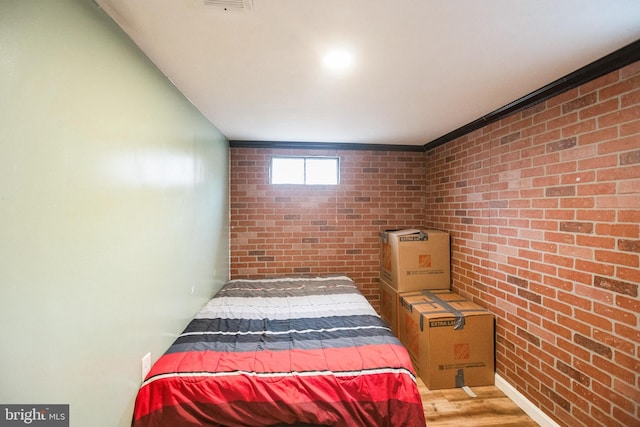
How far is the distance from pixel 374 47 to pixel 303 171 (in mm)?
2118

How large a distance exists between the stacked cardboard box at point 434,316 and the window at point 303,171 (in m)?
1.08

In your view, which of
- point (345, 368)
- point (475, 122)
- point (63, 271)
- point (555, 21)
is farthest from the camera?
point (475, 122)

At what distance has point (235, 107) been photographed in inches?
83.8

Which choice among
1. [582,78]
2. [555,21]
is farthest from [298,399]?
[582,78]

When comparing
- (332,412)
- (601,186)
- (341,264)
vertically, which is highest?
(601,186)

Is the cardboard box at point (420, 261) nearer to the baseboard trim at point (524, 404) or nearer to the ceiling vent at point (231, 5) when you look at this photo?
the baseboard trim at point (524, 404)

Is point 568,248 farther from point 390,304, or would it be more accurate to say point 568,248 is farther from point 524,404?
point 390,304

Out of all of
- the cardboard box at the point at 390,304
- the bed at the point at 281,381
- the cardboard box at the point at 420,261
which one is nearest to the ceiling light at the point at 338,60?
the bed at the point at 281,381

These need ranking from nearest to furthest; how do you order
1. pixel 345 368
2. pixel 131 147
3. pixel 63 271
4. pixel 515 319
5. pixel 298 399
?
1. pixel 63 271
2. pixel 131 147
3. pixel 298 399
4. pixel 345 368
5. pixel 515 319

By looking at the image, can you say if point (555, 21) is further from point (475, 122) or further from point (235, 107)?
point (235, 107)

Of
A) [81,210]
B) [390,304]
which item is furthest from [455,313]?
[81,210]

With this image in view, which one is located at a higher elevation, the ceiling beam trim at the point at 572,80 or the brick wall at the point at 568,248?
the ceiling beam trim at the point at 572,80

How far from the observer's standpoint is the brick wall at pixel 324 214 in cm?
327

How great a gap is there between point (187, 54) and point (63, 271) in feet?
3.93
